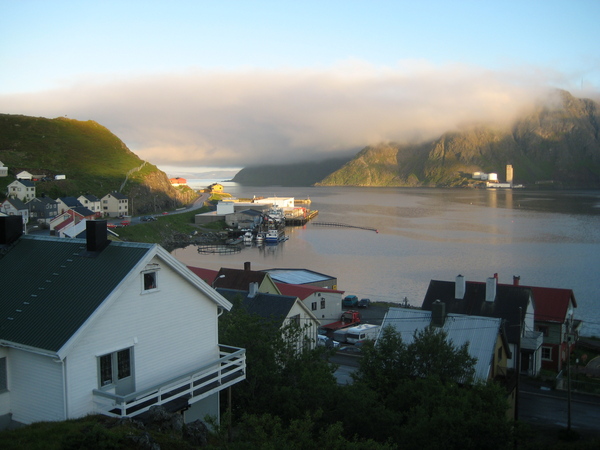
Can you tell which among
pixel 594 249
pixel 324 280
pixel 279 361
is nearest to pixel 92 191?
pixel 324 280

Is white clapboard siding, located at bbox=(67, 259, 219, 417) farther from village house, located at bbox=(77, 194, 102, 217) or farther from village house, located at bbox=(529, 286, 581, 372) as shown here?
village house, located at bbox=(77, 194, 102, 217)

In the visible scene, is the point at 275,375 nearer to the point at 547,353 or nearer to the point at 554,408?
the point at 554,408

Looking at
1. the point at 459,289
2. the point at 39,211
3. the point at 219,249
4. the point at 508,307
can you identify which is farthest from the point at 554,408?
the point at 39,211

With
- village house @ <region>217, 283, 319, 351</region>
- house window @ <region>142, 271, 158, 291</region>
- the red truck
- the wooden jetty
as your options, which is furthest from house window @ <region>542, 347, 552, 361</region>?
the wooden jetty

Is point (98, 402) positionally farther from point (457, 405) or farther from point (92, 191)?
point (92, 191)

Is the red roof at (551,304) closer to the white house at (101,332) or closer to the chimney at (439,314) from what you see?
the chimney at (439,314)

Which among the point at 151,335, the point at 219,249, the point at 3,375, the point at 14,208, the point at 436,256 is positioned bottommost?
the point at 436,256
